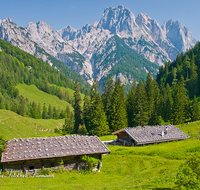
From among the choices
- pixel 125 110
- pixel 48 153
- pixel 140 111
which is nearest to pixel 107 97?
pixel 125 110

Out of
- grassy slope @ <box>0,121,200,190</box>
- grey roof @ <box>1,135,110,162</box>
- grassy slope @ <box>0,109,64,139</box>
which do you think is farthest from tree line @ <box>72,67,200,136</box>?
grassy slope @ <box>0,109,64,139</box>

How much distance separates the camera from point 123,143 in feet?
160

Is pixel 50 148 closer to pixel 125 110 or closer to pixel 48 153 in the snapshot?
pixel 48 153

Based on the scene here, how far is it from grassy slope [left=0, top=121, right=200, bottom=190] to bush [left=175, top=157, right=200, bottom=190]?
4.11 metres

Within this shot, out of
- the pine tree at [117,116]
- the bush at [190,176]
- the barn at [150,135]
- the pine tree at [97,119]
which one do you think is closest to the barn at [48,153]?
the barn at [150,135]

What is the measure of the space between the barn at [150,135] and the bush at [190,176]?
2803 centimetres

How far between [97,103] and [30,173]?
47.8 m

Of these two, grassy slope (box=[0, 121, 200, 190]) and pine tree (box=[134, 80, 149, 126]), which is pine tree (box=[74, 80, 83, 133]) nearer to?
pine tree (box=[134, 80, 149, 126])

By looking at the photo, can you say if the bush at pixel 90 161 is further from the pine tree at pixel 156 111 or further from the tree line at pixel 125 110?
the pine tree at pixel 156 111

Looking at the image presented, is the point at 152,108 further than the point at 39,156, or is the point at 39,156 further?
the point at 152,108

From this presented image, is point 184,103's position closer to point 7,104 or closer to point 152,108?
point 152,108

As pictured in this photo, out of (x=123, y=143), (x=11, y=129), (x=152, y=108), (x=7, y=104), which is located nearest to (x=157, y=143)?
(x=123, y=143)

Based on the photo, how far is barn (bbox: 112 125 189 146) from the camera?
43.1 metres

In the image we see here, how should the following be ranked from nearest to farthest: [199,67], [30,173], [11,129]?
[30,173], [11,129], [199,67]
